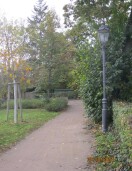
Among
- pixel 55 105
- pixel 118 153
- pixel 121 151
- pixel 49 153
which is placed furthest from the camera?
pixel 55 105

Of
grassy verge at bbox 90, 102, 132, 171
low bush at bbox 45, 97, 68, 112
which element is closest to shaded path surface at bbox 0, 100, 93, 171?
grassy verge at bbox 90, 102, 132, 171

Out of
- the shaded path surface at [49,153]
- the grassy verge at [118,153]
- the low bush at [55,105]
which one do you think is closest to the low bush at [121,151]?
the grassy verge at [118,153]

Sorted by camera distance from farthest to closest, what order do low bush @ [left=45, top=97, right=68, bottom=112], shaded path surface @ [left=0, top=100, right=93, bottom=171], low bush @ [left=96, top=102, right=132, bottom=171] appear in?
1. low bush @ [left=45, top=97, right=68, bottom=112]
2. shaded path surface @ [left=0, top=100, right=93, bottom=171]
3. low bush @ [left=96, top=102, right=132, bottom=171]

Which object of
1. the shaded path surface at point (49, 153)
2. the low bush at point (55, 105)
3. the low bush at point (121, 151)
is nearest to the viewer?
the low bush at point (121, 151)

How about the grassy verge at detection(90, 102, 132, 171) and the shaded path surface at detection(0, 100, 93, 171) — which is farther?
the shaded path surface at detection(0, 100, 93, 171)

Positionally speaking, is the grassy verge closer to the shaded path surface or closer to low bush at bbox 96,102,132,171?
low bush at bbox 96,102,132,171

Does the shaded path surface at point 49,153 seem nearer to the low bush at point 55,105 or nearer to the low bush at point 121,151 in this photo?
the low bush at point 121,151

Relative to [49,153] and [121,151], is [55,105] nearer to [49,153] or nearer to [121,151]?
[49,153]

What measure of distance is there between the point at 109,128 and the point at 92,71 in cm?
325

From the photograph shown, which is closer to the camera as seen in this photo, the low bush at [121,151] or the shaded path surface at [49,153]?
the low bush at [121,151]

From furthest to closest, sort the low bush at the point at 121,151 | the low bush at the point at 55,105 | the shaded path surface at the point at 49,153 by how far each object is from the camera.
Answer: the low bush at the point at 55,105 → the shaded path surface at the point at 49,153 → the low bush at the point at 121,151

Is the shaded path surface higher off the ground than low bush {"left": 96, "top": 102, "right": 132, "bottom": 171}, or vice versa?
low bush {"left": 96, "top": 102, "right": 132, "bottom": 171}

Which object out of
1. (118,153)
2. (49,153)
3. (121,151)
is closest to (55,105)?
(49,153)

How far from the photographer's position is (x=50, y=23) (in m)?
28.4
